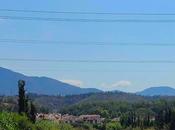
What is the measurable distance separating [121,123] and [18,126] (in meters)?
137

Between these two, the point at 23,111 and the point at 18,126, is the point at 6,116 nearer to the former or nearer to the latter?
the point at 18,126

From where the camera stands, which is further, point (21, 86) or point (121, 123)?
point (121, 123)

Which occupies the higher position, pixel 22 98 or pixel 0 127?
pixel 22 98

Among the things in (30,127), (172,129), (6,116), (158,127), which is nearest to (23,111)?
(30,127)

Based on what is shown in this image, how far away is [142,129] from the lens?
539 feet

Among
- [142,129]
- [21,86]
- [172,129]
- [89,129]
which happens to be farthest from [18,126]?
[89,129]

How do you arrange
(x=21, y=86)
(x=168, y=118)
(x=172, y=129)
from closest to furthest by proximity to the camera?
1. (x=21, y=86)
2. (x=172, y=129)
3. (x=168, y=118)

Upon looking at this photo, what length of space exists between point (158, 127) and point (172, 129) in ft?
79.9

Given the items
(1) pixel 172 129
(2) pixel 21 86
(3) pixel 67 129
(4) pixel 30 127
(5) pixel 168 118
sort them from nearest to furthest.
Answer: (4) pixel 30 127, (2) pixel 21 86, (1) pixel 172 129, (3) pixel 67 129, (5) pixel 168 118

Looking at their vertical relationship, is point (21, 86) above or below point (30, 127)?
above

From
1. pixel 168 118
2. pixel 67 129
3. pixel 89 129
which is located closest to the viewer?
pixel 67 129

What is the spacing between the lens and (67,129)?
454 feet

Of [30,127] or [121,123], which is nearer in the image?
[30,127]

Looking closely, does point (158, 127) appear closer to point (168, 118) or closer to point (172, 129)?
point (168, 118)
